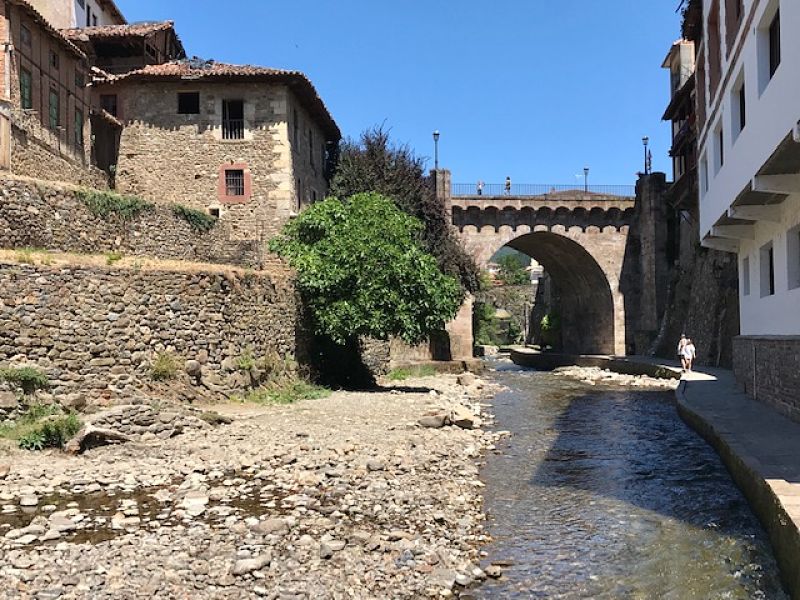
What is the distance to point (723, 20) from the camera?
16.1 meters

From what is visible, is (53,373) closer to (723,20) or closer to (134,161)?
(723,20)

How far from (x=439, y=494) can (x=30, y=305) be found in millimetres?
8120

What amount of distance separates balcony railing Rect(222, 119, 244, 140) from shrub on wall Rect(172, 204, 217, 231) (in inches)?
140

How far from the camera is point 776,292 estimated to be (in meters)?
14.8

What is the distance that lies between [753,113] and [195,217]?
18194 millimetres

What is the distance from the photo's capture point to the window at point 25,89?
2277cm

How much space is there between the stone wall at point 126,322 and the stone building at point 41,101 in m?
9.31

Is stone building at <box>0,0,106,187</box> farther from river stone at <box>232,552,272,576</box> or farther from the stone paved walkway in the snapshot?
the stone paved walkway

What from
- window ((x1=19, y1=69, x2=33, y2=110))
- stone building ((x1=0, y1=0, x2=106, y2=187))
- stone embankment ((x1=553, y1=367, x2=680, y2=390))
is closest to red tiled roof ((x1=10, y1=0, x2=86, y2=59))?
stone building ((x1=0, y1=0, x2=106, y2=187))

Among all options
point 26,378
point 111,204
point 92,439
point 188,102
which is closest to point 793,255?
point 92,439

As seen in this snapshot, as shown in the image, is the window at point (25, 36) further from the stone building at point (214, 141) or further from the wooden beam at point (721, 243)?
the wooden beam at point (721, 243)

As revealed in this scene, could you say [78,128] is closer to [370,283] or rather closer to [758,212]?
[370,283]

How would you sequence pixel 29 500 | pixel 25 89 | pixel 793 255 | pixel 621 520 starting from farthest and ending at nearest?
pixel 25 89, pixel 793 255, pixel 621 520, pixel 29 500

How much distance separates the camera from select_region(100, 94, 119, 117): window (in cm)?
2961
